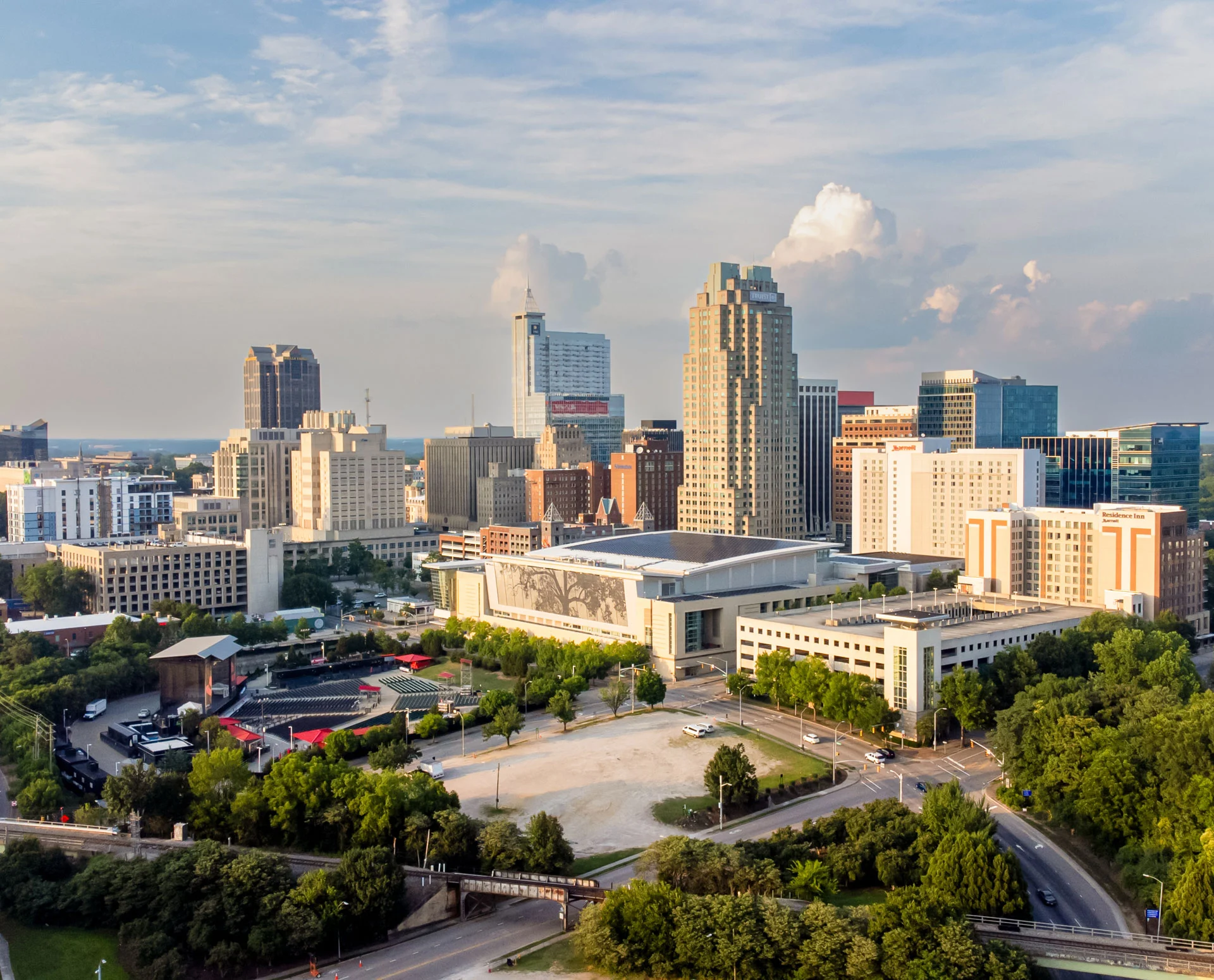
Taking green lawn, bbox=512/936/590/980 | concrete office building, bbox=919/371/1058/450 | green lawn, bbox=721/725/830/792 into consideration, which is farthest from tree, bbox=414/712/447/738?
concrete office building, bbox=919/371/1058/450

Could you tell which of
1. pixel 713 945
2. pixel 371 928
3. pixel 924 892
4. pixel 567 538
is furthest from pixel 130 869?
pixel 567 538

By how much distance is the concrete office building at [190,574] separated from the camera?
98938 mm

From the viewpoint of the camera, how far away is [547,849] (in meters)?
42.0

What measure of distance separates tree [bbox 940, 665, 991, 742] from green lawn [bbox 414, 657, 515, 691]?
25737 millimetres

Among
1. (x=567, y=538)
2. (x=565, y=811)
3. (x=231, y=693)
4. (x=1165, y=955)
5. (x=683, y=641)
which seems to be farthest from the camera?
(x=567, y=538)

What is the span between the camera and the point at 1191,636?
7669 centimetres

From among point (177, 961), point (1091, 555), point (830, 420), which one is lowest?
point (177, 961)

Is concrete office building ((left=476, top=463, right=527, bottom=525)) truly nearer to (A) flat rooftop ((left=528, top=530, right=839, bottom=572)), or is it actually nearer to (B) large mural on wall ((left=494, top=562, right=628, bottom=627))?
(A) flat rooftop ((left=528, top=530, right=839, bottom=572))

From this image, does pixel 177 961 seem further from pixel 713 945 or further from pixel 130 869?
pixel 713 945

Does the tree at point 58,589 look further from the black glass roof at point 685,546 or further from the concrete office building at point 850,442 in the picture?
the concrete office building at point 850,442

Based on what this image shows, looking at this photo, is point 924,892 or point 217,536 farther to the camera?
point 217,536

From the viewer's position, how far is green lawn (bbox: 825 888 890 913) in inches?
1561

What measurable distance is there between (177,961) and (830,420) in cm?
11836

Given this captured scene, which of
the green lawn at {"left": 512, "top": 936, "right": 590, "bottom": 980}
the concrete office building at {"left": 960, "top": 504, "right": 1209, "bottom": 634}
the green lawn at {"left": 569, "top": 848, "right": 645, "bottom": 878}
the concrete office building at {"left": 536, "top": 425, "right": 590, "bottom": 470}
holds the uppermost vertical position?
the concrete office building at {"left": 536, "top": 425, "right": 590, "bottom": 470}
